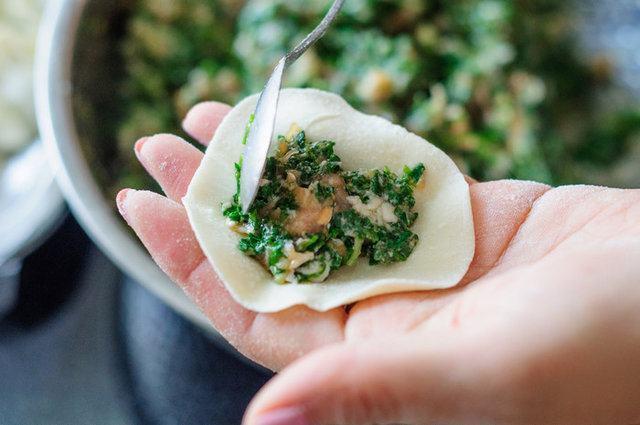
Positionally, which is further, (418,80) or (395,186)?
(418,80)

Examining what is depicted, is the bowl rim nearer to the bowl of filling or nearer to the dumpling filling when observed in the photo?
the bowl of filling

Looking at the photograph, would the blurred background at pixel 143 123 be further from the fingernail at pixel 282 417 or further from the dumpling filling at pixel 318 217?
the fingernail at pixel 282 417

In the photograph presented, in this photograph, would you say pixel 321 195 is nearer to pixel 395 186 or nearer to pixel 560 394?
pixel 395 186

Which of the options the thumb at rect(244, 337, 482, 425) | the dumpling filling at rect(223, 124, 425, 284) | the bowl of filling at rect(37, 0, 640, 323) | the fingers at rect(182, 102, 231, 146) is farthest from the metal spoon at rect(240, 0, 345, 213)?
the bowl of filling at rect(37, 0, 640, 323)

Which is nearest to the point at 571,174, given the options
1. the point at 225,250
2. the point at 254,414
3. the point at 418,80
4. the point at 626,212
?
the point at 418,80

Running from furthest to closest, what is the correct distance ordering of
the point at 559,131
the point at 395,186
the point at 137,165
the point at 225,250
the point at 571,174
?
1. the point at 559,131
2. the point at 571,174
3. the point at 137,165
4. the point at 395,186
5. the point at 225,250

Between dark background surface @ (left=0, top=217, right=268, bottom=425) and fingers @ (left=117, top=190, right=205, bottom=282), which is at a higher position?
fingers @ (left=117, top=190, right=205, bottom=282)

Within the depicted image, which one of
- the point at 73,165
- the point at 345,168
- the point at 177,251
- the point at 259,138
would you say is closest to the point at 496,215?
the point at 345,168
